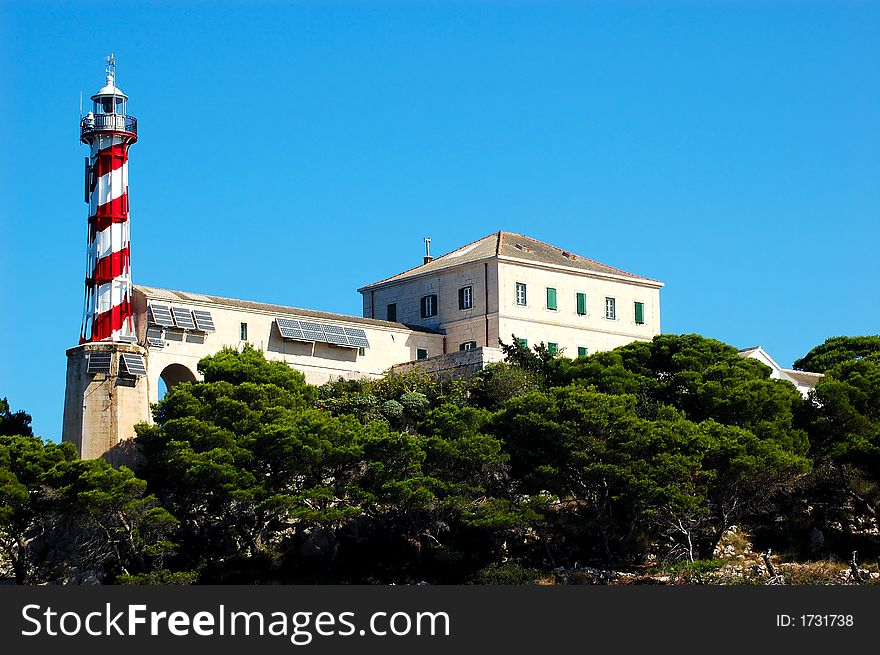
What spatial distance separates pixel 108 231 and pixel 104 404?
6354 millimetres

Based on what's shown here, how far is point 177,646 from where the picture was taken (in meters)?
51.5

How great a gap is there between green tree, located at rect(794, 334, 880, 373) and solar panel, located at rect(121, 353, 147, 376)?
27887 millimetres

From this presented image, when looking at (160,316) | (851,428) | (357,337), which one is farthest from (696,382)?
(160,316)

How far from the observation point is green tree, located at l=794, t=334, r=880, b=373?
8556cm

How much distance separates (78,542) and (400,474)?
10.8 metres

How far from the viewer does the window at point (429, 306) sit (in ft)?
285

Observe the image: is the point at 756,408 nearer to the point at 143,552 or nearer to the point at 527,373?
the point at 527,373

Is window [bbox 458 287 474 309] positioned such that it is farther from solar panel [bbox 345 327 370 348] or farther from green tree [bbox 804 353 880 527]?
green tree [bbox 804 353 880 527]

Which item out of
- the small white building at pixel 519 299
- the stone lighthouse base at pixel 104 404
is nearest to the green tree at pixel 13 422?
the stone lighthouse base at pixel 104 404

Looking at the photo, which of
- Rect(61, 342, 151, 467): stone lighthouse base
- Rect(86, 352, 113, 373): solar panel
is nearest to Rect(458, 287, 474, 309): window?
Rect(61, 342, 151, 467): stone lighthouse base

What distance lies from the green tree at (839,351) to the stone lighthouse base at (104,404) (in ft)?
92.3

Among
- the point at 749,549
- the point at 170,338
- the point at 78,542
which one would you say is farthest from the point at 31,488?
the point at 749,549

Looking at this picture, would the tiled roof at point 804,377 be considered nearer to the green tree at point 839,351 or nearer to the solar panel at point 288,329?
the green tree at point 839,351

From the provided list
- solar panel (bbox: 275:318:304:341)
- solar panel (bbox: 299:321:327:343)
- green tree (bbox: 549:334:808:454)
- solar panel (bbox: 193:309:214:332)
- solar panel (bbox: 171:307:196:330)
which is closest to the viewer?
green tree (bbox: 549:334:808:454)
